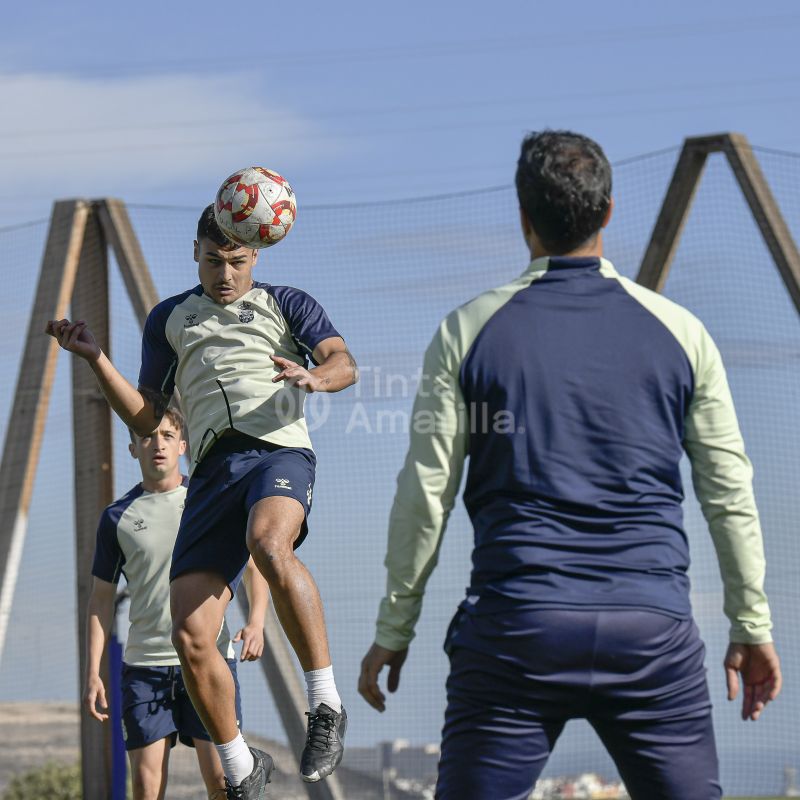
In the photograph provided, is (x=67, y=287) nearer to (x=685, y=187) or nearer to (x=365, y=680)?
(x=685, y=187)

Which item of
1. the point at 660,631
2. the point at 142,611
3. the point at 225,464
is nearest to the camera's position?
the point at 660,631

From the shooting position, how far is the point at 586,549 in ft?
9.27

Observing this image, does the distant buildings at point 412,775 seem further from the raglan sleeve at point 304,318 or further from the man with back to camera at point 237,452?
the raglan sleeve at point 304,318

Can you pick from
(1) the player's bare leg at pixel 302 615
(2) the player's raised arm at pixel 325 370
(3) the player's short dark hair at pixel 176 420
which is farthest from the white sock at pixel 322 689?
(3) the player's short dark hair at pixel 176 420

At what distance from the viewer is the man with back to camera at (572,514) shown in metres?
2.79

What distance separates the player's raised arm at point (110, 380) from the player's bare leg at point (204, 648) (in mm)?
684

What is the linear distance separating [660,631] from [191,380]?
2614mm

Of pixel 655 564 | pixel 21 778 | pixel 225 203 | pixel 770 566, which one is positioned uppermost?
pixel 225 203

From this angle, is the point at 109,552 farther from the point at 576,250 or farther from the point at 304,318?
the point at 576,250

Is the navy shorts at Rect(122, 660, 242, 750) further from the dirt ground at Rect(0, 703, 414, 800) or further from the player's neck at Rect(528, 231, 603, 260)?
the player's neck at Rect(528, 231, 603, 260)

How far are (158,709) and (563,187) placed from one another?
3.86 metres

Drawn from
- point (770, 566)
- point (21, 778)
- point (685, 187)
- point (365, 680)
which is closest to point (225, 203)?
point (365, 680)

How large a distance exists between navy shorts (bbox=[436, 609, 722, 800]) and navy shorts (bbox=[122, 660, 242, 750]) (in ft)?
10.9

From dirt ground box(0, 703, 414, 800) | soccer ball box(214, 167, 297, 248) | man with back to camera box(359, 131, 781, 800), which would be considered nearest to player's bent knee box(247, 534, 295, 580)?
soccer ball box(214, 167, 297, 248)
